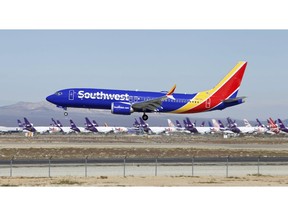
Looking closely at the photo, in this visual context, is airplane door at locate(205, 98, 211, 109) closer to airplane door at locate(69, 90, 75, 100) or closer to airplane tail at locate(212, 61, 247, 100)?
airplane tail at locate(212, 61, 247, 100)

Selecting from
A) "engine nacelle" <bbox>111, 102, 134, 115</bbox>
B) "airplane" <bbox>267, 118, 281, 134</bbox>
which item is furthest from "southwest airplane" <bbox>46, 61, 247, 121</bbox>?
"airplane" <bbox>267, 118, 281, 134</bbox>

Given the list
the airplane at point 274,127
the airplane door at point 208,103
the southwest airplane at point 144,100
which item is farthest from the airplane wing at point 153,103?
the airplane at point 274,127

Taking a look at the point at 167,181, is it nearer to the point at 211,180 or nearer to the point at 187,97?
the point at 211,180

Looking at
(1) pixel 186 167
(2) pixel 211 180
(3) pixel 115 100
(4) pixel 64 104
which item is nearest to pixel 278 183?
(2) pixel 211 180

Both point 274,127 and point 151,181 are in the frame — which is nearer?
point 151,181

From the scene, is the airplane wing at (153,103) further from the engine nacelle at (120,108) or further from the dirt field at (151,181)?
the dirt field at (151,181)

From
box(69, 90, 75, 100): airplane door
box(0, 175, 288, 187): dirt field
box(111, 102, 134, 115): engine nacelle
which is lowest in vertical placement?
box(0, 175, 288, 187): dirt field

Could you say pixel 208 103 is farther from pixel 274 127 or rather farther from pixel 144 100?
pixel 274 127

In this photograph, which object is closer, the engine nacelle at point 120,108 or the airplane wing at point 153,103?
the airplane wing at point 153,103

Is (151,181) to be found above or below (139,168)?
below

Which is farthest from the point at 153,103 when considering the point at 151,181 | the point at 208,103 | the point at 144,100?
the point at 151,181

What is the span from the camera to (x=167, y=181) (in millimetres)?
43156

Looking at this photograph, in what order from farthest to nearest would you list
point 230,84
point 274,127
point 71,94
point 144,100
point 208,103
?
point 274,127 < point 230,84 < point 71,94 < point 208,103 < point 144,100

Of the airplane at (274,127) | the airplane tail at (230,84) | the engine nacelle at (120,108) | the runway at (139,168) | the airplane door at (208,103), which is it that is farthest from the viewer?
the airplane at (274,127)
